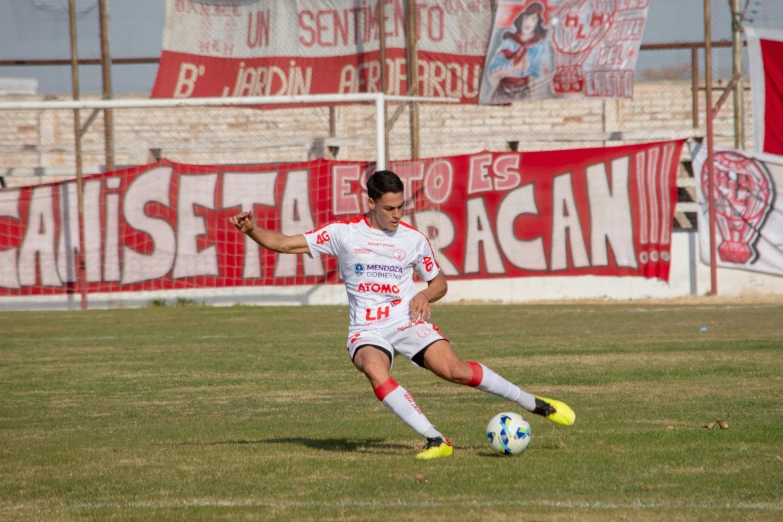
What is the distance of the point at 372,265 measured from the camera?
7645 millimetres

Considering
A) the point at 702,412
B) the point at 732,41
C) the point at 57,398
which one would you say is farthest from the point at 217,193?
the point at 702,412

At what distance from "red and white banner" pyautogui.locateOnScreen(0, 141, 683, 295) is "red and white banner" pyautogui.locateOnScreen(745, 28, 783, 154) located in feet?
5.68

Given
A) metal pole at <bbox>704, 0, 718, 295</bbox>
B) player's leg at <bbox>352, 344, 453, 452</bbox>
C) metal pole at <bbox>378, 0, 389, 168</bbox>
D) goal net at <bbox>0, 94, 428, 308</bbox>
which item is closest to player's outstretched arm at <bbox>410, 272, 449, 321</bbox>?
player's leg at <bbox>352, 344, 453, 452</bbox>

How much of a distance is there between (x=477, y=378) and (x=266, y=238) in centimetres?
169

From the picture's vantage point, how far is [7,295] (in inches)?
899

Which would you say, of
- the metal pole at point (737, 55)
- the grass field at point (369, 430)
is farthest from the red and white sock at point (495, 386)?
the metal pole at point (737, 55)

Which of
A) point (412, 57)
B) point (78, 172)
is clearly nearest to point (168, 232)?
point (78, 172)

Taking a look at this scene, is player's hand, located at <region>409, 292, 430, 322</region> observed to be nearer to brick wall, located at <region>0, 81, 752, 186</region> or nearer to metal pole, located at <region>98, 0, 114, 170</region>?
metal pole, located at <region>98, 0, 114, 170</region>

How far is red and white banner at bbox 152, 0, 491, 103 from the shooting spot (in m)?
23.1

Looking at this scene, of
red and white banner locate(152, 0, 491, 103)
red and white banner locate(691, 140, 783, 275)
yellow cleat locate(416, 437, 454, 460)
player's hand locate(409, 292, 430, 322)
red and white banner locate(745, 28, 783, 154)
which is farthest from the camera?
red and white banner locate(152, 0, 491, 103)

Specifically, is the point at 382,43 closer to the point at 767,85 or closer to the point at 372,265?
the point at 767,85

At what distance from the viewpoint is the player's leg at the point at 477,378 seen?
24.3 feet

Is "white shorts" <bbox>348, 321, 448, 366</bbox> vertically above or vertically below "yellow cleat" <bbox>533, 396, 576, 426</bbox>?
above

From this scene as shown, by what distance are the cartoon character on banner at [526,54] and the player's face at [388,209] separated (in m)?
15.8
